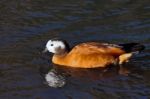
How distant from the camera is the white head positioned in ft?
50.4

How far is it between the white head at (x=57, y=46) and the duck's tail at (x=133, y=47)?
48.2 inches

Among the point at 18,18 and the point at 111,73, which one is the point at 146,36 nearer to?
the point at 111,73

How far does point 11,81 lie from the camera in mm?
14117

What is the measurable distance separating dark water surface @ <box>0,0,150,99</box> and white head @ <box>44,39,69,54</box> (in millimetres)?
248

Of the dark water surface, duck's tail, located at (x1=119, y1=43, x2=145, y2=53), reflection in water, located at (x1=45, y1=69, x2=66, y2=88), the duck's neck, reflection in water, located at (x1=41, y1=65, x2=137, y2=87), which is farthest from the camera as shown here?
the duck's neck

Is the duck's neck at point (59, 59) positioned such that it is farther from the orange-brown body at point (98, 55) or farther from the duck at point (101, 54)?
the orange-brown body at point (98, 55)

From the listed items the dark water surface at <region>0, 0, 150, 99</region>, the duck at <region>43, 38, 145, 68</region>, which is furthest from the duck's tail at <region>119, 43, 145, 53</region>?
the dark water surface at <region>0, 0, 150, 99</region>

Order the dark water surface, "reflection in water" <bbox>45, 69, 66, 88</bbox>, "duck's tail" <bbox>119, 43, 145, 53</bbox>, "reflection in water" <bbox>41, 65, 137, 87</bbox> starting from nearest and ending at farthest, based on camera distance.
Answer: the dark water surface → "reflection in water" <bbox>45, 69, 66, 88</bbox> → "reflection in water" <bbox>41, 65, 137, 87</bbox> → "duck's tail" <bbox>119, 43, 145, 53</bbox>

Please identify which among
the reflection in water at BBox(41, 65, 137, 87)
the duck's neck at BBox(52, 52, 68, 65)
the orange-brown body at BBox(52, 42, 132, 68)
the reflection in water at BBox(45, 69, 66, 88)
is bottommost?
the reflection in water at BBox(45, 69, 66, 88)

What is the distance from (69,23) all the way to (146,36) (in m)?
2.01

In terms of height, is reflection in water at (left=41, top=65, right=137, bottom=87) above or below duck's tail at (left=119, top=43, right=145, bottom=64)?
below

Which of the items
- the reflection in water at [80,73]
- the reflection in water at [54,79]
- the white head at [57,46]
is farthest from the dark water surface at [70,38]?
the white head at [57,46]

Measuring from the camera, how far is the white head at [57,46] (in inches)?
604

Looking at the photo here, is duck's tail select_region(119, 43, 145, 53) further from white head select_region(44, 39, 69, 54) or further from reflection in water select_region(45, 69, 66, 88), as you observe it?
reflection in water select_region(45, 69, 66, 88)
